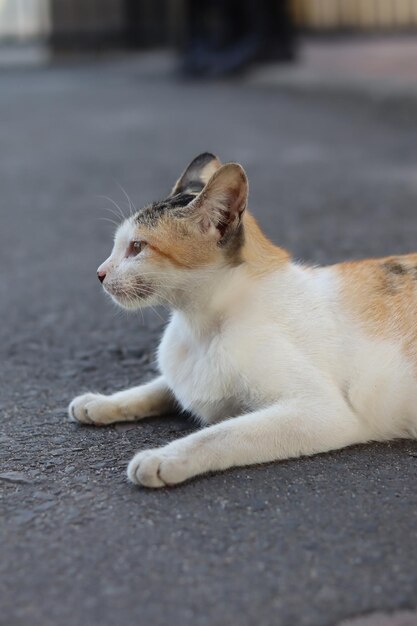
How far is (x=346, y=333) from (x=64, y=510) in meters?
0.89

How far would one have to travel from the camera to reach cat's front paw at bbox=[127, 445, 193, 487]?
222cm

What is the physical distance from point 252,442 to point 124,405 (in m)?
0.57

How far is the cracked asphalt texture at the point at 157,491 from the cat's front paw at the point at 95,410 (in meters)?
0.03

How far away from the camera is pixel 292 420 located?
2.31 metres

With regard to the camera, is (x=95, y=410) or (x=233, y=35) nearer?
→ (x=95, y=410)

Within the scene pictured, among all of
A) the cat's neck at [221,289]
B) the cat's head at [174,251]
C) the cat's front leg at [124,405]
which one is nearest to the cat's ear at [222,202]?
the cat's head at [174,251]

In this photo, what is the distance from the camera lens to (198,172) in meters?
2.72

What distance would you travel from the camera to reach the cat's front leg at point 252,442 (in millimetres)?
2234

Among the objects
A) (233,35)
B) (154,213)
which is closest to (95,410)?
(154,213)

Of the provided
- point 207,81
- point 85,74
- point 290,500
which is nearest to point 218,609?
point 290,500

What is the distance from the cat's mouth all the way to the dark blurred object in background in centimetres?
867

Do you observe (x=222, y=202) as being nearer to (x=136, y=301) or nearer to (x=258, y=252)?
(x=258, y=252)

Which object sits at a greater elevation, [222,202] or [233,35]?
[222,202]

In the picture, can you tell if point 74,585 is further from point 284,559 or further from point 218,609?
point 284,559
